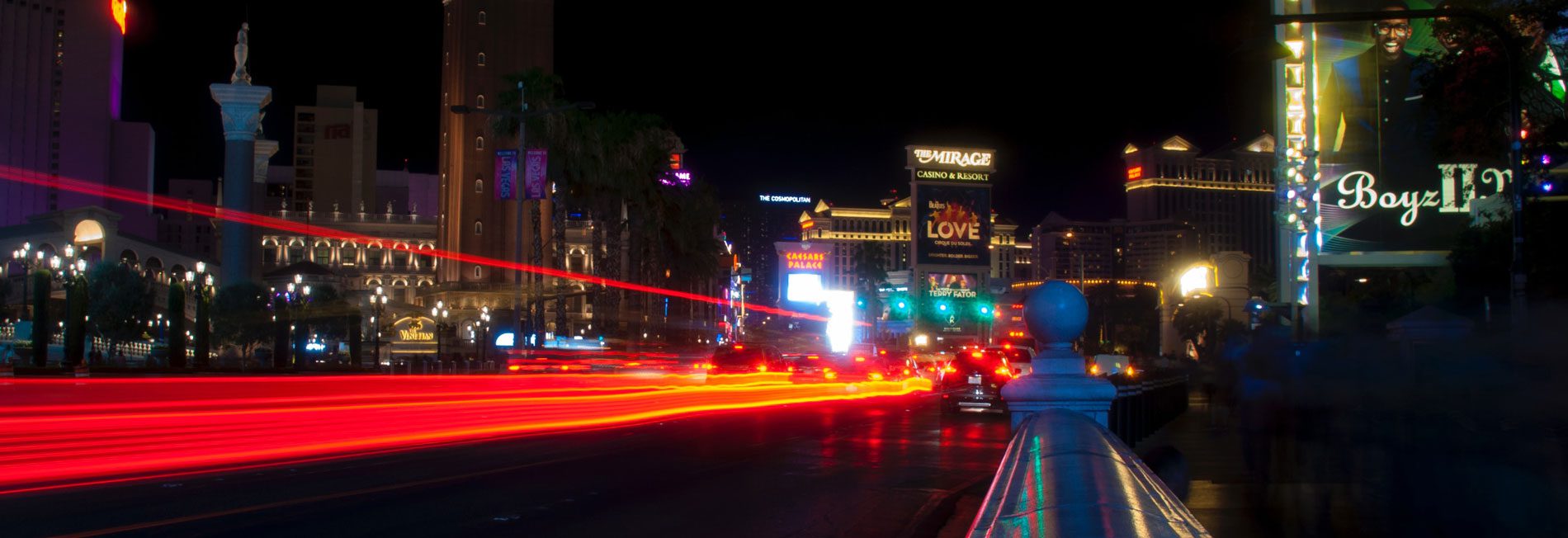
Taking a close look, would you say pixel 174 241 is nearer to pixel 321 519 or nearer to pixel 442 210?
pixel 442 210

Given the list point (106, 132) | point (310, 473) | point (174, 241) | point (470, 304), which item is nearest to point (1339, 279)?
point (470, 304)

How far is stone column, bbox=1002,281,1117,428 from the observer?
277 inches

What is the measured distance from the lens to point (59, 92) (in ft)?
427

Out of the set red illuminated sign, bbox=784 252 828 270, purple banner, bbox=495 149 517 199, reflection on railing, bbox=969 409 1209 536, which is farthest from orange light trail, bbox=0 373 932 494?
red illuminated sign, bbox=784 252 828 270

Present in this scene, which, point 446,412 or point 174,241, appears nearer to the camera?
point 446,412

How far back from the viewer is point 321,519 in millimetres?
10773

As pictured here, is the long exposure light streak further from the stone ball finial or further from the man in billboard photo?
the man in billboard photo

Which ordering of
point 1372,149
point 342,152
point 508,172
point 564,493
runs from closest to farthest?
point 564,493 < point 508,172 < point 1372,149 < point 342,152

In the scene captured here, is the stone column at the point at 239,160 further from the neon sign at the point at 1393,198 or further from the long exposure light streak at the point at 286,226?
the neon sign at the point at 1393,198

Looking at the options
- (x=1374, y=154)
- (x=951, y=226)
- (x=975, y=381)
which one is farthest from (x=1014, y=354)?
(x=951, y=226)

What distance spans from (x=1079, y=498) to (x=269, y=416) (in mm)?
18481

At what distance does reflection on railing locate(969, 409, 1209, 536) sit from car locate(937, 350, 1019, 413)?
2378 centimetres

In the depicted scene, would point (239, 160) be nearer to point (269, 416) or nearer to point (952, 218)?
point (269, 416)

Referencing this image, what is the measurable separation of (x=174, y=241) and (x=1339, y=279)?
154584 millimetres
